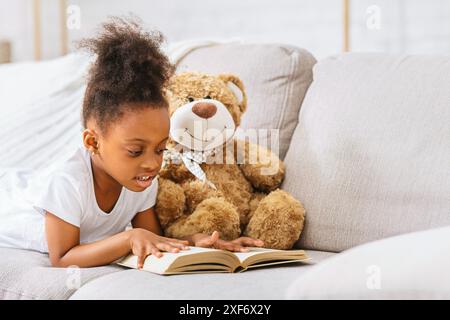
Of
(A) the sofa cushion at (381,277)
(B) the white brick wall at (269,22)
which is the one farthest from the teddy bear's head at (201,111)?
(B) the white brick wall at (269,22)

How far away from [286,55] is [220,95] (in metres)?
0.35

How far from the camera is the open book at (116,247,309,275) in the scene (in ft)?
4.03

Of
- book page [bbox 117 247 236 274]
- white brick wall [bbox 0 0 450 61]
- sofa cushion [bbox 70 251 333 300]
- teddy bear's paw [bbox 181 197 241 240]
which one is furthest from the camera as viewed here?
white brick wall [bbox 0 0 450 61]

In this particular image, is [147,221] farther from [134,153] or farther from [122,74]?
[122,74]

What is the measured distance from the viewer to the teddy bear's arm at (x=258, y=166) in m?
1.63

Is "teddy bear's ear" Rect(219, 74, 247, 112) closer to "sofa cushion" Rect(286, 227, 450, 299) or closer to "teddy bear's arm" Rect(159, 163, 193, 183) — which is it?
"teddy bear's arm" Rect(159, 163, 193, 183)

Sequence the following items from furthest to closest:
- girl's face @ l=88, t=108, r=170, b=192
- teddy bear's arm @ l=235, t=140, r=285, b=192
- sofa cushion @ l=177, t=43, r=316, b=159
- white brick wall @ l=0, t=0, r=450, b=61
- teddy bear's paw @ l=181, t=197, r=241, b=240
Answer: white brick wall @ l=0, t=0, r=450, b=61, sofa cushion @ l=177, t=43, r=316, b=159, teddy bear's arm @ l=235, t=140, r=285, b=192, teddy bear's paw @ l=181, t=197, r=241, b=240, girl's face @ l=88, t=108, r=170, b=192

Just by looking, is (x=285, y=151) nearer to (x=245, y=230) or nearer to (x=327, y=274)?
(x=245, y=230)

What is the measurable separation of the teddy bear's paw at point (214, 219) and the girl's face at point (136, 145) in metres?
0.16

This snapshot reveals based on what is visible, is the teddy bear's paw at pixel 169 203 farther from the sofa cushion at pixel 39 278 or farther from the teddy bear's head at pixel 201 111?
the sofa cushion at pixel 39 278

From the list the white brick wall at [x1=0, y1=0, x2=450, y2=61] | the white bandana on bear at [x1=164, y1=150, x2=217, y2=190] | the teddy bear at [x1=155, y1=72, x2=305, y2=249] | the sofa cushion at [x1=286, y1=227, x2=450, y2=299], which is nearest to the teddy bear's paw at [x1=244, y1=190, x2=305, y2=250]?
the teddy bear at [x1=155, y1=72, x2=305, y2=249]

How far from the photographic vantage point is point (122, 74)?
135 centimetres

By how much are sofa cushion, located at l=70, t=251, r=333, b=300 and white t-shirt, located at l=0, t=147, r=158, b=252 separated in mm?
206

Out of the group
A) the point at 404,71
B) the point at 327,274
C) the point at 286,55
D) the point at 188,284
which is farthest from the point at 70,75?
the point at 327,274
